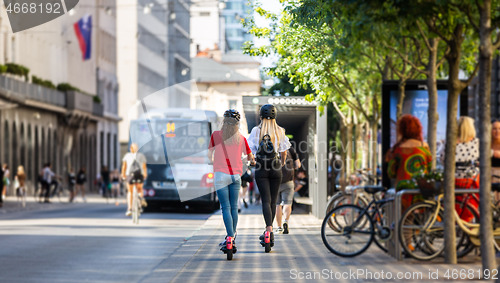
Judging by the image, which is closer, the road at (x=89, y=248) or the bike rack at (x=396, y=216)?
the bike rack at (x=396, y=216)

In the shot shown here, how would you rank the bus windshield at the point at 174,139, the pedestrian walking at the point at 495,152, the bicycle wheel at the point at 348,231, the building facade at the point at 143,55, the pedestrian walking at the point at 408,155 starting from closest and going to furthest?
the bicycle wheel at the point at 348,231
the pedestrian walking at the point at 408,155
the pedestrian walking at the point at 495,152
the bus windshield at the point at 174,139
the building facade at the point at 143,55

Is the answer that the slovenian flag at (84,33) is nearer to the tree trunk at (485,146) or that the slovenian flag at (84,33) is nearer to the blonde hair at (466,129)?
the blonde hair at (466,129)

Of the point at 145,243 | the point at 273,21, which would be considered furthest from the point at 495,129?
the point at 273,21

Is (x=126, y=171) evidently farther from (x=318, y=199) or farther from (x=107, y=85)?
(x=107, y=85)

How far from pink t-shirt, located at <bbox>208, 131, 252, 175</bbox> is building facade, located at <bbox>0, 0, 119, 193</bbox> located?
35.5 meters

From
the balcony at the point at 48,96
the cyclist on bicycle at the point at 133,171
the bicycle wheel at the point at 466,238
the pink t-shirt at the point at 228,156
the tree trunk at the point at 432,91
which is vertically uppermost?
the balcony at the point at 48,96

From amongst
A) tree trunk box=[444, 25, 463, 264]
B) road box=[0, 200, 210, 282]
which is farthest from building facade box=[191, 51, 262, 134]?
tree trunk box=[444, 25, 463, 264]

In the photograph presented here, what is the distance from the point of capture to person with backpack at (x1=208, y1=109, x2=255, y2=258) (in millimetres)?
13531

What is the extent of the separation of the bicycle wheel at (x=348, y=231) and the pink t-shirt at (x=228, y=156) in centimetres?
133

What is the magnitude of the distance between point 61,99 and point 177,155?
35.0 m

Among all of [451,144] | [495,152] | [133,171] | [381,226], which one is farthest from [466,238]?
[133,171]

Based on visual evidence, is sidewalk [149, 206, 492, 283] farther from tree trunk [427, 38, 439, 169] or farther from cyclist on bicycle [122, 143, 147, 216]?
cyclist on bicycle [122, 143, 147, 216]

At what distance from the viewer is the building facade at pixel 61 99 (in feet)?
182

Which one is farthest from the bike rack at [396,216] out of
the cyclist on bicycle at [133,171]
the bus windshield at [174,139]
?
the bus windshield at [174,139]
